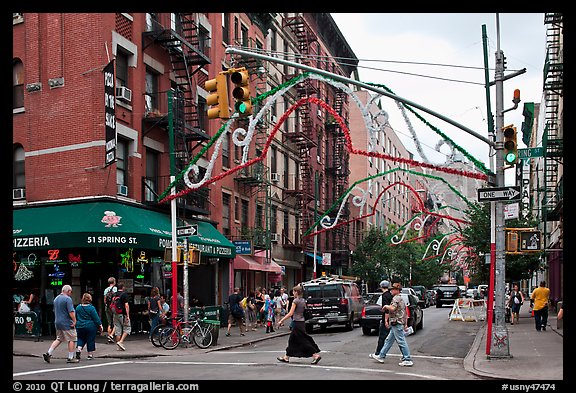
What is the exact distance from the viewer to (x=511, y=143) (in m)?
16.5

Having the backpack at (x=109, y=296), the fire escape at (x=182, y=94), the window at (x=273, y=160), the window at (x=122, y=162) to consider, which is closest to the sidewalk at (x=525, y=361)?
the backpack at (x=109, y=296)

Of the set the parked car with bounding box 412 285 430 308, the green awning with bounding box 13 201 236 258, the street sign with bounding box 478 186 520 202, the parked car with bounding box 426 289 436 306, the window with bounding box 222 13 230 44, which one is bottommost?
the parked car with bounding box 426 289 436 306

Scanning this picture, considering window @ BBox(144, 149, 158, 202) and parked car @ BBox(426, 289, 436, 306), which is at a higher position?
window @ BBox(144, 149, 158, 202)

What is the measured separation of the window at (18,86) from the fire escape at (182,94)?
4441mm

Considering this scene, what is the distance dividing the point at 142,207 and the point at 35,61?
6.36 m

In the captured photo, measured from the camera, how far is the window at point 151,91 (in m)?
27.0

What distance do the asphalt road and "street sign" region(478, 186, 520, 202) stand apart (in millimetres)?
4080

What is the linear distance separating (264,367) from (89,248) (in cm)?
1154

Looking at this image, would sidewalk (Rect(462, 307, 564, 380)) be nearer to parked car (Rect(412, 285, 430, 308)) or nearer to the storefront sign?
the storefront sign

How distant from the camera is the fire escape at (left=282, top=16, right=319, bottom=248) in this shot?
45.2m

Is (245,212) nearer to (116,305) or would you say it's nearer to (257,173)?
(257,173)

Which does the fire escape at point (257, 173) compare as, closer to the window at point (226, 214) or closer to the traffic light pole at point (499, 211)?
the window at point (226, 214)

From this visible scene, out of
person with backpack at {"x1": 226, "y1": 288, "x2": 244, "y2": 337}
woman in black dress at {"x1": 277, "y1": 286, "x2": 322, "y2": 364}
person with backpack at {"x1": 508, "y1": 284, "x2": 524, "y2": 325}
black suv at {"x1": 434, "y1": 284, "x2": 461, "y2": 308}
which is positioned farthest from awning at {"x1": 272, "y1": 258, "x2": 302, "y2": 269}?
woman in black dress at {"x1": 277, "y1": 286, "x2": 322, "y2": 364}
